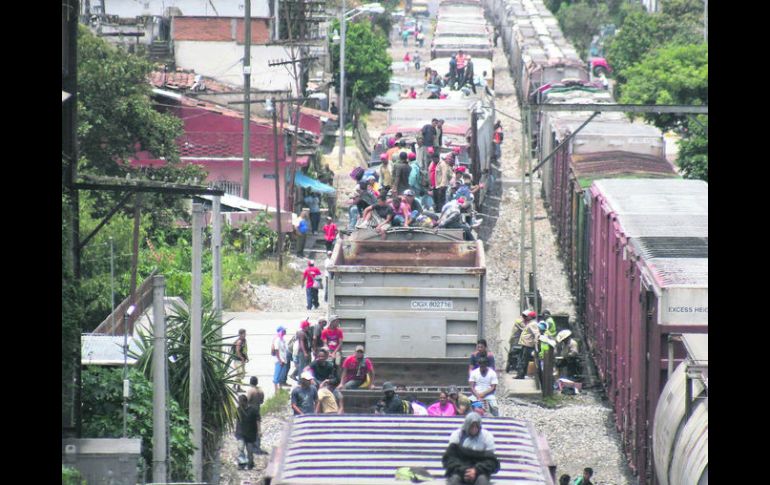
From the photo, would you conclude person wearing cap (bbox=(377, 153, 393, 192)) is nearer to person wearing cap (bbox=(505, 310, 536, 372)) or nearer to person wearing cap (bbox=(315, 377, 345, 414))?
person wearing cap (bbox=(505, 310, 536, 372))

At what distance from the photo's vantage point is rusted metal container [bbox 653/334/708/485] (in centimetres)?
1240

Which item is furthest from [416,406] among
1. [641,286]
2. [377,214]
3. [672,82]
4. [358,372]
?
[672,82]

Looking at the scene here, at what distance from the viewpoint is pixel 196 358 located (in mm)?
16469

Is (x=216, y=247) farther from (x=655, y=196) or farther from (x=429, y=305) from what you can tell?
(x=655, y=196)

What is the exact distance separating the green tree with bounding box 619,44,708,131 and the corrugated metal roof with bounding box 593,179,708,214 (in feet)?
74.9

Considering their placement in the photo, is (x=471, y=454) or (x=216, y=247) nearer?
(x=471, y=454)

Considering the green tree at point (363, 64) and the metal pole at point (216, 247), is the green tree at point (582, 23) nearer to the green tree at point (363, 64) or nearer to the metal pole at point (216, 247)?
the green tree at point (363, 64)

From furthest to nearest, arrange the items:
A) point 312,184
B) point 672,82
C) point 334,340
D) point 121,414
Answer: point 672,82, point 312,184, point 334,340, point 121,414

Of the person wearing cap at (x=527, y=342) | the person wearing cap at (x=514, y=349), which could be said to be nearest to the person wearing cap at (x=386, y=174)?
the person wearing cap at (x=514, y=349)

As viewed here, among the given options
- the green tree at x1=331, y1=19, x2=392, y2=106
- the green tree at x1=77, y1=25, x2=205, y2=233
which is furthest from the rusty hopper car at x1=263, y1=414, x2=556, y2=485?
the green tree at x1=331, y1=19, x2=392, y2=106

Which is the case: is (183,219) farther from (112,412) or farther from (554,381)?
(112,412)

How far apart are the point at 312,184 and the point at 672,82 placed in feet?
42.3

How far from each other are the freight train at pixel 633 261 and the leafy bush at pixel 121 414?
4.92 meters

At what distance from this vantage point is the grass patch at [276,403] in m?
20.8
